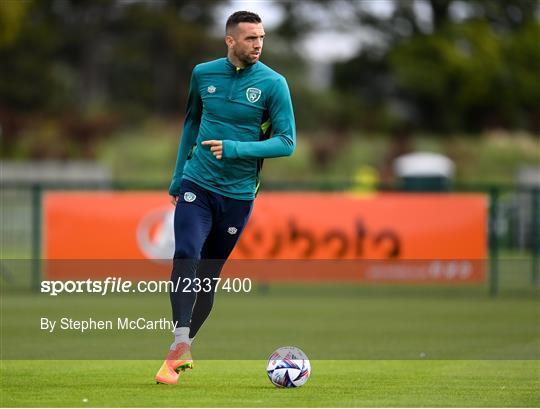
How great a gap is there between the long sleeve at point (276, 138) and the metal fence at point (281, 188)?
36.2 ft

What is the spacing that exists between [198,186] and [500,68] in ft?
160

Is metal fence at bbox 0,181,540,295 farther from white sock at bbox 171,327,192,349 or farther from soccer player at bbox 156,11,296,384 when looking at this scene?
white sock at bbox 171,327,192,349

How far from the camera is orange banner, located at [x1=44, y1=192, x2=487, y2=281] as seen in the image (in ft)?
63.1

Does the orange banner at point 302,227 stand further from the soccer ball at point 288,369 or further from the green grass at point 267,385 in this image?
the soccer ball at point 288,369

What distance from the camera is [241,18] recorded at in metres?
8.85

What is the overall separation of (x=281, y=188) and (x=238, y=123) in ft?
43.4

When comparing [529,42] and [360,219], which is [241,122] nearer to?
[360,219]

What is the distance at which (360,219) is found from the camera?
1967cm

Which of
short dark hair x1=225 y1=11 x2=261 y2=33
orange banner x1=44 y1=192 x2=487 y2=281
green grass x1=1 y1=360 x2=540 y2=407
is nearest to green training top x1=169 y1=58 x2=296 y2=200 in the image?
short dark hair x1=225 y1=11 x2=261 y2=33

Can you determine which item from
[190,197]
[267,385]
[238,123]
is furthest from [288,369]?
[238,123]

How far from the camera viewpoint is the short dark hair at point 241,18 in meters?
8.84

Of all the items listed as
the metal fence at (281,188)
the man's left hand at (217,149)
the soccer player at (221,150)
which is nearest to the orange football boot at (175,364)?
the soccer player at (221,150)

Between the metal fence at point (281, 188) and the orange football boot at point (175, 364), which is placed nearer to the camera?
the orange football boot at point (175, 364)

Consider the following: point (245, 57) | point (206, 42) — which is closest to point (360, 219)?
point (245, 57)
